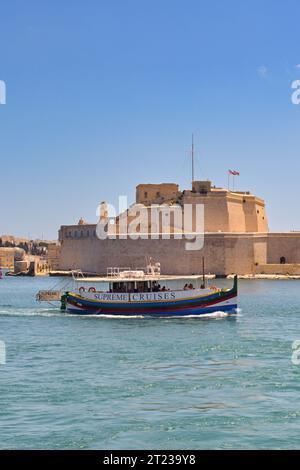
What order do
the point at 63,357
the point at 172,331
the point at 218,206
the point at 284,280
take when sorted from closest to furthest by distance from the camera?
the point at 63,357 < the point at 172,331 < the point at 284,280 < the point at 218,206

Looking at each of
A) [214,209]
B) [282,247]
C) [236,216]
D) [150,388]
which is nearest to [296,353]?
[150,388]

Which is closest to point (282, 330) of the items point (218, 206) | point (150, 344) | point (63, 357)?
point (150, 344)

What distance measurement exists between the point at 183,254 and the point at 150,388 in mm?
51079

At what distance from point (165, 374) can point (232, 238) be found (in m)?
49.1

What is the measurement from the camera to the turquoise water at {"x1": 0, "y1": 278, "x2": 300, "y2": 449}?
10.2 metres

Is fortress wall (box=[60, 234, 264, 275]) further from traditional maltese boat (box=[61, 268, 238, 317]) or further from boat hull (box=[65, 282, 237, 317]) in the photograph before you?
boat hull (box=[65, 282, 237, 317])

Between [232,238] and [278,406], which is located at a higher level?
[232,238]

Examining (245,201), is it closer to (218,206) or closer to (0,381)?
(218,206)

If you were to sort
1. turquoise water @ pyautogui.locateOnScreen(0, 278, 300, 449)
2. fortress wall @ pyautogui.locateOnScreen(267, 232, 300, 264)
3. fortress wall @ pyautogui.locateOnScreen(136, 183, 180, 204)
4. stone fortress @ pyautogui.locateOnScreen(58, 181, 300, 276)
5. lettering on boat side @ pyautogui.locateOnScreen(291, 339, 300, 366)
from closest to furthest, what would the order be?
1. turquoise water @ pyautogui.locateOnScreen(0, 278, 300, 449)
2. lettering on boat side @ pyautogui.locateOnScreen(291, 339, 300, 366)
3. stone fortress @ pyautogui.locateOnScreen(58, 181, 300, 276)
4. fortress wall @ pyautogui.locateOnScreen(267, 232, 300, 264)
5. fortress wall @ pyautogui.locateOnScreen(136, 183, 180, 204)

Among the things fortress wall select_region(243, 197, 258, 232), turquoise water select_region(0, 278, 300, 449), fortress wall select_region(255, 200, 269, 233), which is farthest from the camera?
fortress wall select_region(255, 200, 269, 233)

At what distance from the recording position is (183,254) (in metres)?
64.2

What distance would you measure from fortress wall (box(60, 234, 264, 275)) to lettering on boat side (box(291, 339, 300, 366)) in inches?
1694

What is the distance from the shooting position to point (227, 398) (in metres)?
12.4

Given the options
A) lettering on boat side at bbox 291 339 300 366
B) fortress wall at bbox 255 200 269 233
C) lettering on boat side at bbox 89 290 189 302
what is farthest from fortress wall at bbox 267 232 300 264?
lettering on boat side at bbox 291 339 300 366
